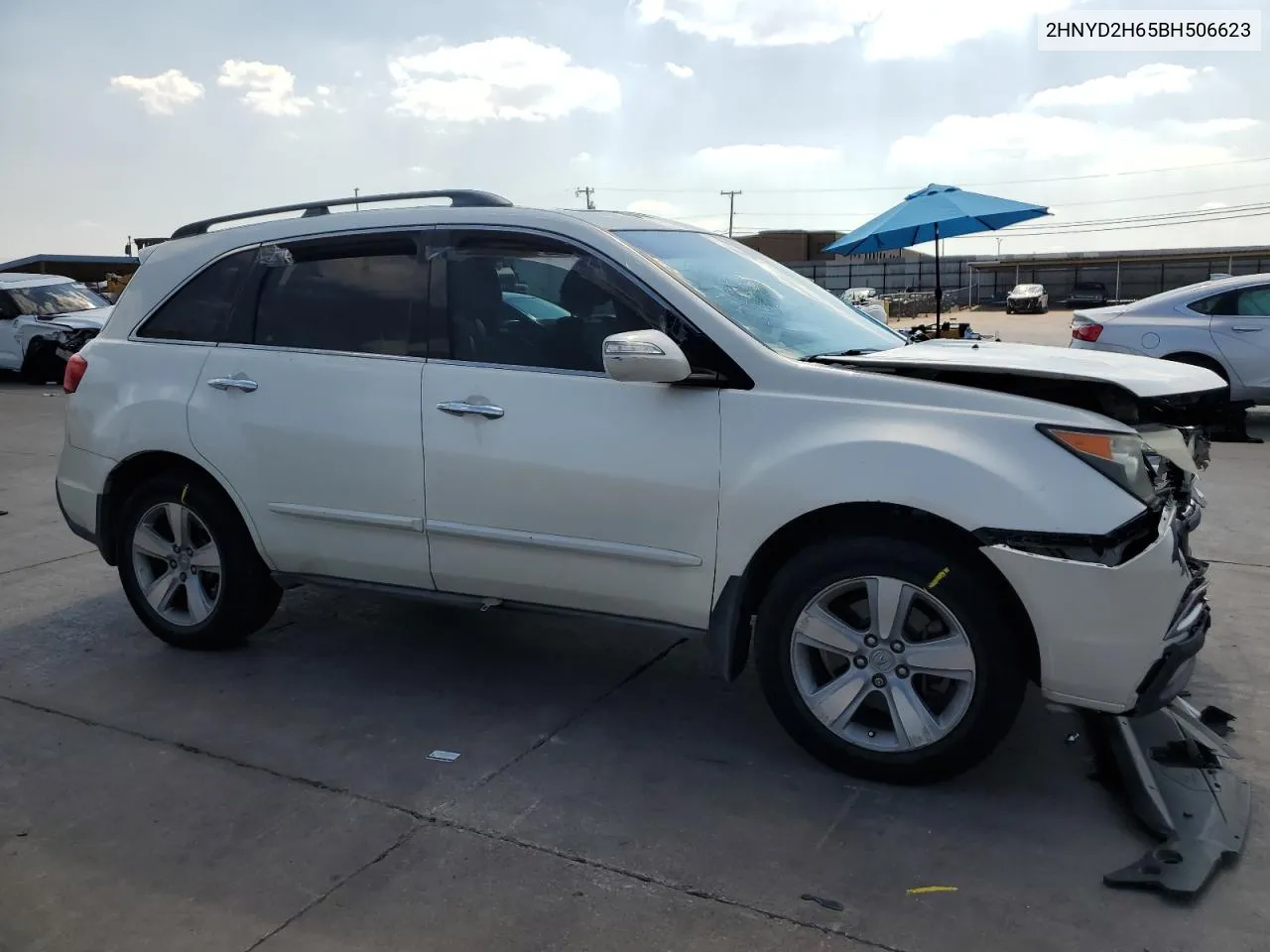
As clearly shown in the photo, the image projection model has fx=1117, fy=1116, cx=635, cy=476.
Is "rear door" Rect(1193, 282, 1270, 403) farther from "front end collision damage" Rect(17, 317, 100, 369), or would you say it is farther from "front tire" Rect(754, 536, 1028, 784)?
A: "front end collision damage" Rect(17, 317, 100, 369)

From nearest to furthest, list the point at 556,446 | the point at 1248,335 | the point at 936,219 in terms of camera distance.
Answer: the point at 556,446, the point at 1248,335, the point at 936,219

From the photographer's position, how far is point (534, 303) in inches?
159

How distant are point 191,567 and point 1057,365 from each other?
138 inches

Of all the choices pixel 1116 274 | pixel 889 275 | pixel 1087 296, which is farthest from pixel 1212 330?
pixel 889 275

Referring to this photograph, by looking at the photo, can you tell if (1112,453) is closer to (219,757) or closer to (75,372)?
(219,757)

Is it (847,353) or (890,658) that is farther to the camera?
(847,353)

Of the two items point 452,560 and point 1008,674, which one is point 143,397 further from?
point 1008,674

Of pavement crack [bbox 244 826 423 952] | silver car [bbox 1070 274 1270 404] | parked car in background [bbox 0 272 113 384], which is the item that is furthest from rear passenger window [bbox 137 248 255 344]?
parked car in background [bbox 0 272 113 384]

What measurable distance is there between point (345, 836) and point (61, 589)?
11.4 ft

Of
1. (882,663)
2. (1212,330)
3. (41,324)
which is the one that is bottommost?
(882,663)

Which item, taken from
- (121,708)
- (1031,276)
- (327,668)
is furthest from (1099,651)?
(1031,276)

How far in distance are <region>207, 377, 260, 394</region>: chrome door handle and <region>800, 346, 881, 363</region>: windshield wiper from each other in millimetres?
2194

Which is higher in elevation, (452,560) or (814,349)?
(814,349)

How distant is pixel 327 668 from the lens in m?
4.65
